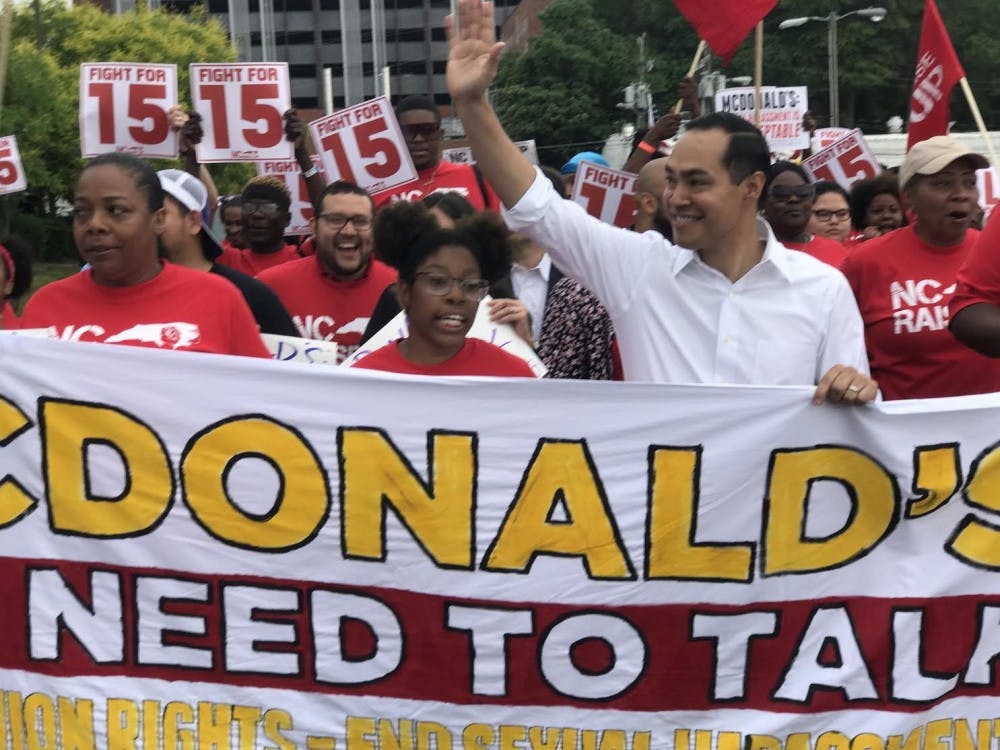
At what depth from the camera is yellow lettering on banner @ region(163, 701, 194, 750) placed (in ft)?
11.9

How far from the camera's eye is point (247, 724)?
3633 millimetres

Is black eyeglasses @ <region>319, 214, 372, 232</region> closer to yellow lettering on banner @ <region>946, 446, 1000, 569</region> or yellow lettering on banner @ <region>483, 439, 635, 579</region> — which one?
yellow lettering on banner @ <region>483, 439, 635, 579</region>

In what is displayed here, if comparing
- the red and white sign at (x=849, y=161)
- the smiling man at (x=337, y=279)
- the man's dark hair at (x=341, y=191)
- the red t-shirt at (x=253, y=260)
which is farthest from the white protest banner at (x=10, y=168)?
the red and white sign at (x=849, y=161)

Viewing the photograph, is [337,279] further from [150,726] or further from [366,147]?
[150,726]

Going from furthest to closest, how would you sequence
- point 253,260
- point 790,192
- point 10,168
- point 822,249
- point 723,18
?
point 10,168
point 723,18
point 253,260
point 822,249
point 790,192

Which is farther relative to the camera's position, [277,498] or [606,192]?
[606,192]

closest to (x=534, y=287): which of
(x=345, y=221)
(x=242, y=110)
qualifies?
(x=345, y=221)

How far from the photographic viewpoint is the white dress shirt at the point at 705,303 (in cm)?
369

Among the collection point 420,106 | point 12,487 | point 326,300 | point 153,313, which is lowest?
point 12,487

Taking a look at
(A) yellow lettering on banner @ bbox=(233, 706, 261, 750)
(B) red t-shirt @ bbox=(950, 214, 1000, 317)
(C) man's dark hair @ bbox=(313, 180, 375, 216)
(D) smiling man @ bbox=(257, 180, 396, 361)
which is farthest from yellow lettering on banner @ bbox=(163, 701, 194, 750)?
(C) man's dark hair @ bbox=(313, 180, 375, 216)

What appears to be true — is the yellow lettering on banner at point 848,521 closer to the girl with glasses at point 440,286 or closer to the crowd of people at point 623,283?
the crowd of people at point 623,283

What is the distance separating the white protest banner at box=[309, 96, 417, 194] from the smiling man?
62.0 inches

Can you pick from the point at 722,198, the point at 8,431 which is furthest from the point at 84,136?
the point at 722,198

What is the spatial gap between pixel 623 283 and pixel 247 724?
1406 millimetres
